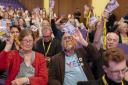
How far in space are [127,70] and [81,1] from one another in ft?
41.6

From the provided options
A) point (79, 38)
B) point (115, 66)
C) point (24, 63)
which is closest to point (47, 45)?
point (79, 38)

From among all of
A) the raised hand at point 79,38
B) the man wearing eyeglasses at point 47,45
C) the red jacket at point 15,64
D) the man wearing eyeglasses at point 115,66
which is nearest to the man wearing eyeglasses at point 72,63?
the raised hand at point 79,38

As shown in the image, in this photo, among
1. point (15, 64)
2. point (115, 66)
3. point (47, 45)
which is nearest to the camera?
point (115, 66)

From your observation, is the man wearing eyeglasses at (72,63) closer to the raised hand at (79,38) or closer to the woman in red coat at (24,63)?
the raised hand at (79,38)

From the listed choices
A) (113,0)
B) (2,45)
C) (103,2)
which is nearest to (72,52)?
(113,0)

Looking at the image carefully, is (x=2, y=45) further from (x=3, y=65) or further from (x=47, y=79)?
(x=47, y=79)

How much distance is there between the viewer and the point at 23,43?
11.6ft

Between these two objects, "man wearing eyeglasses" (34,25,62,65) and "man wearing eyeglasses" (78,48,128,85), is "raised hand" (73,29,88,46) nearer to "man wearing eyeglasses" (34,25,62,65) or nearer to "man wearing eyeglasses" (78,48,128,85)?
"man wearing eyeglasses" (34,25,62,65)

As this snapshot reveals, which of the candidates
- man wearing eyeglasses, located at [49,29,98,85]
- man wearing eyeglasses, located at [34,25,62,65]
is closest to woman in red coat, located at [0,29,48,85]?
man wearing eyeglasses, located at [49,29,98,85]

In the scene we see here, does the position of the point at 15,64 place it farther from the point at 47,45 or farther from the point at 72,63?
the point at 47,45

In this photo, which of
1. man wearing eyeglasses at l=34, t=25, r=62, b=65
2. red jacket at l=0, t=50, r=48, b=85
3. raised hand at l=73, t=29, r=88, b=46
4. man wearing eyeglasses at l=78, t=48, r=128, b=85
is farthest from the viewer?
man wearing eyeglasses at l=34, t=25, r=62, b=65

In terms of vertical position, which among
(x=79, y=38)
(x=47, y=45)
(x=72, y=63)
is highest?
(x=79, y=38)

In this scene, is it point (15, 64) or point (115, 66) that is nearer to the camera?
point (115, 66)

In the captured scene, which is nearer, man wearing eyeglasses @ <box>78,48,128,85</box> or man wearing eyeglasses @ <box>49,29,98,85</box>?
man wearing eyeglasses @ <box>78,48,128,85</box>
